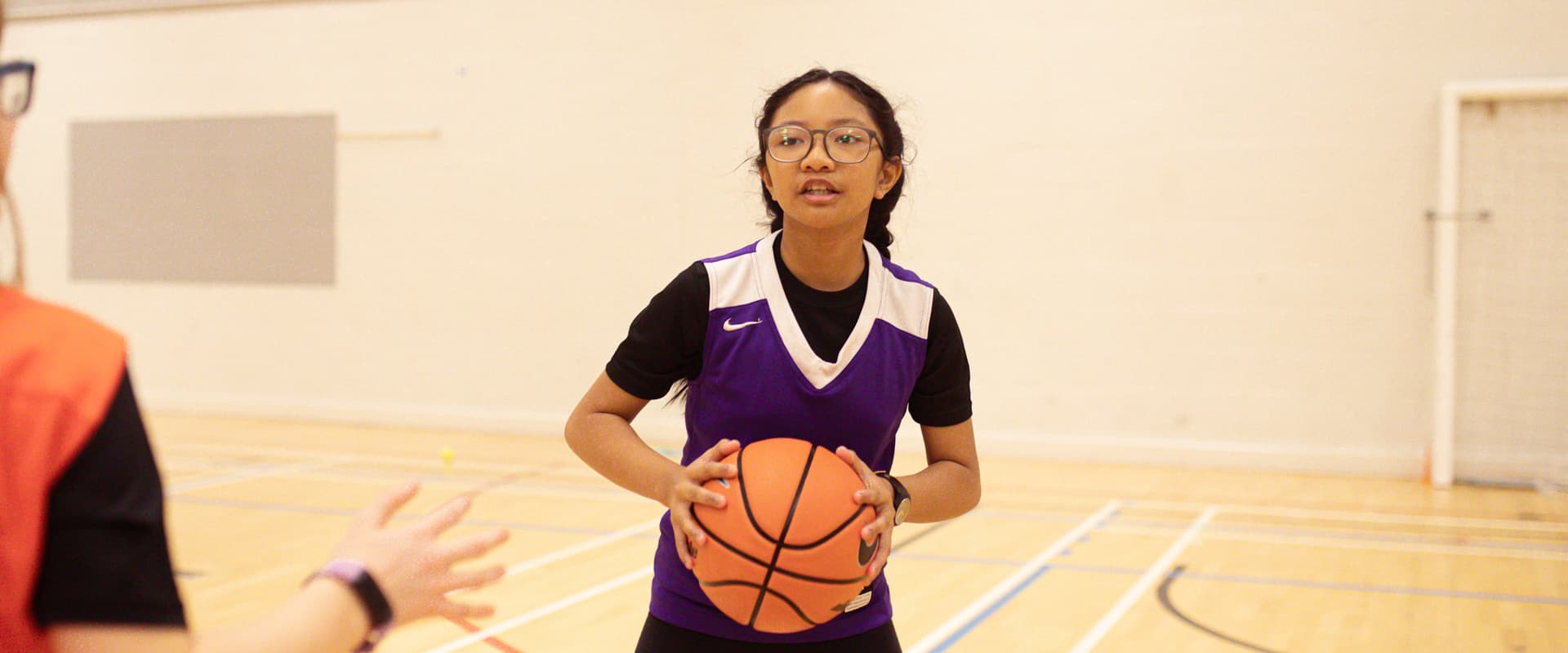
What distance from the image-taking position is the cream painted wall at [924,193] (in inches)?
330

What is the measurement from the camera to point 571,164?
33.3ft

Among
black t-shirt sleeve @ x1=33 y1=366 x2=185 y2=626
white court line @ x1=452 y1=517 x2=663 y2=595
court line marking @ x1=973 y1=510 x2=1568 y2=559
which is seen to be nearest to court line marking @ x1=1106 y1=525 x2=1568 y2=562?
court line marking @ x1=973 y1=510 x2=1568 y2=559

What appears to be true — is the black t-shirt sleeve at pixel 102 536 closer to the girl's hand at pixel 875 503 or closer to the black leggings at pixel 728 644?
the girl's hand at pixel 875 503

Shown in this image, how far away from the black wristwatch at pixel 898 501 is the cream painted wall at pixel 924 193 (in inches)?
254

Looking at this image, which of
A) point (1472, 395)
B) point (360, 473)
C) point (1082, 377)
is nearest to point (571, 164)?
point (360, 473)

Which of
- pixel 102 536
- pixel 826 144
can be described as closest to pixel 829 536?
pixel 826 144

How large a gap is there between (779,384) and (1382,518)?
5931 millimetres

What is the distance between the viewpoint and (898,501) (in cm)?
198

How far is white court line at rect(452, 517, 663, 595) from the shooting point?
18.1ft

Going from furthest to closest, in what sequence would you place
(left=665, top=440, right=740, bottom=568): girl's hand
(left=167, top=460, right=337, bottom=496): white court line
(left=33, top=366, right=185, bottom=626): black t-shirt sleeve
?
(left=167, top=460, right=337, bottom=496): white court line, (left=665, top=440, right=740, bottom=568): girl's hand, (left=33, top=366, right=185, bottom=626): black t-shirt sleeve

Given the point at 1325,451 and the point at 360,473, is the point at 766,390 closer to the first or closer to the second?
the point at 360,473

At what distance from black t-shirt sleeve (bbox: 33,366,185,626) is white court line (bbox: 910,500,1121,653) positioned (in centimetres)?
375

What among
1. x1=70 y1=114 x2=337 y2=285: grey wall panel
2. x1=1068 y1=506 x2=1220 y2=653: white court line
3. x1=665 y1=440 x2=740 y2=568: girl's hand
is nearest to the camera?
x1=665 y1=440 x2=740 y2=568: girl's hand

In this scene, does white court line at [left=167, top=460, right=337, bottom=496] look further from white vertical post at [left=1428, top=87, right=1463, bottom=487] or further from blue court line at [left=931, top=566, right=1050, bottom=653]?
white vertical post at [left=1428, top=87, right=1463, bottom=487]
